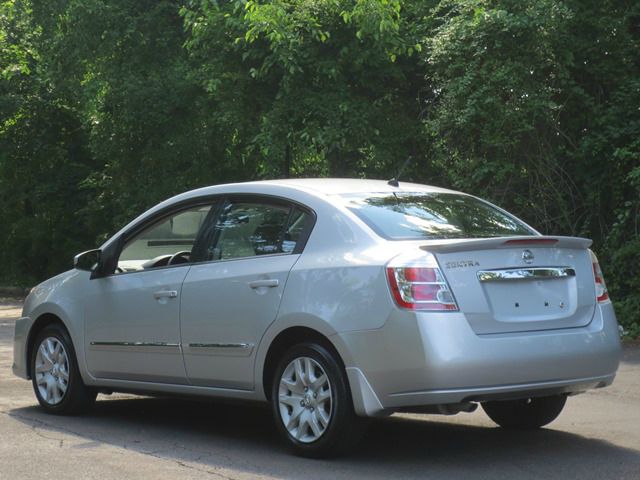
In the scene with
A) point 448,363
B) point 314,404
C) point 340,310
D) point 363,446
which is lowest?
point 363,446

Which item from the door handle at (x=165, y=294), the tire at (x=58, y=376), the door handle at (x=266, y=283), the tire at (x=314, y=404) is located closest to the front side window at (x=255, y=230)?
the door handle at (x=266, y=283)

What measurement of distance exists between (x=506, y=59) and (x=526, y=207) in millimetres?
2076

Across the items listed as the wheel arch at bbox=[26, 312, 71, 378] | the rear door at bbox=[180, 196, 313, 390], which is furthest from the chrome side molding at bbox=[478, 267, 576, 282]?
the wheel arch at bbox=[26, 312, 71, 378]

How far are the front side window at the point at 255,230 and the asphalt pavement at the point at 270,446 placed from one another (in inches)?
48.9

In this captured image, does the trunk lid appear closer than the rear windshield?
Yes

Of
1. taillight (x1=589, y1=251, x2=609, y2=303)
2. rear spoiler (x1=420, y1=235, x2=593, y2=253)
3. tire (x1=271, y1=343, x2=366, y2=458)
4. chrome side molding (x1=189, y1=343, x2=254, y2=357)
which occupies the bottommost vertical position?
tire (x1=271, y1=343, x2=366, y2=458)

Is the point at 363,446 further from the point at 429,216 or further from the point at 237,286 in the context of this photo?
the point at 429,216

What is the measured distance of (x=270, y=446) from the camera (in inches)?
282

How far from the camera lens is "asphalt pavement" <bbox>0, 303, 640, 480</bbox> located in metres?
6.29

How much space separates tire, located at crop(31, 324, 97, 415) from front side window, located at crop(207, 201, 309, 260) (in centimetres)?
157

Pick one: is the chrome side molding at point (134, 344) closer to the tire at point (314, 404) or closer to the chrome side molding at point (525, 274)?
→ the tire at point (314, 404)

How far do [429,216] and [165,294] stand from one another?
1.89m

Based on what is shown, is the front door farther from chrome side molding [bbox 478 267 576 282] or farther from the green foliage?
the green foliage

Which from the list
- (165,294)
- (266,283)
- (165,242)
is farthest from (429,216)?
(165,242)
